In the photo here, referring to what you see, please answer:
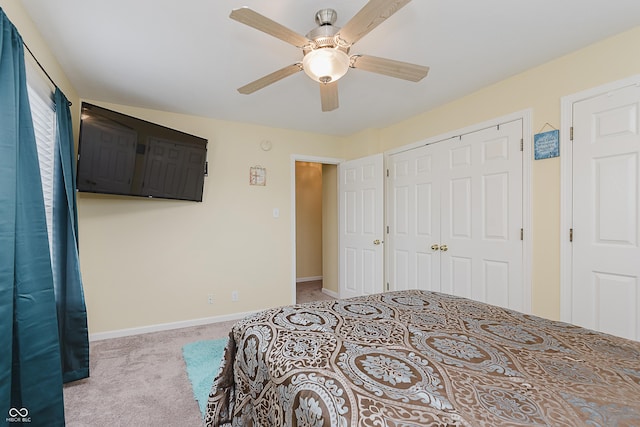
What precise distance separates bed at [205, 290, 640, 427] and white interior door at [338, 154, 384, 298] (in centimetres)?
212

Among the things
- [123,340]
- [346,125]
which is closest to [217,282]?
[123,340]

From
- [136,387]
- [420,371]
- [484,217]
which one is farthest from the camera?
[484,217]

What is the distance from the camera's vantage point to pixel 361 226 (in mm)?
3816

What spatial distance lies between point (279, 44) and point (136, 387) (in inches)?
101

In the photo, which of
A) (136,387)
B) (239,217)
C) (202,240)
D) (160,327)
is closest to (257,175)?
(239,217)

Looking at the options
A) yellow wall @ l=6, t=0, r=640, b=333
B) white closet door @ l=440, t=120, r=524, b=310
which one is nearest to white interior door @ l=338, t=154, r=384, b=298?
yellow wall @ l=6, t=0, r=640, b=333

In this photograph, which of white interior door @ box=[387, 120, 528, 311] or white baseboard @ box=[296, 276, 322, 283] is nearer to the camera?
white interior door @ box=[387, 120, 528, 311]

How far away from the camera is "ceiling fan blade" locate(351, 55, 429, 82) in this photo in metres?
1.70

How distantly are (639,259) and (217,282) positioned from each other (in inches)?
142

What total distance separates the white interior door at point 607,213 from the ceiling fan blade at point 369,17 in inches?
67.5

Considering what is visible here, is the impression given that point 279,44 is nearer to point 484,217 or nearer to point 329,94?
point 329,94

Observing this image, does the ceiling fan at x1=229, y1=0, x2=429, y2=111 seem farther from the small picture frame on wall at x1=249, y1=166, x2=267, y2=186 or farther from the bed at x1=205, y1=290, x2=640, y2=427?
the small picture frame on wall at x1=249, y1=166, x2=267, y2=186

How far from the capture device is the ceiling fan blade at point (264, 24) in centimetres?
129

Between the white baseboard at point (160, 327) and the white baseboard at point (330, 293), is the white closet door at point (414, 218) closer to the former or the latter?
the white baseboard at point (330, 293)
